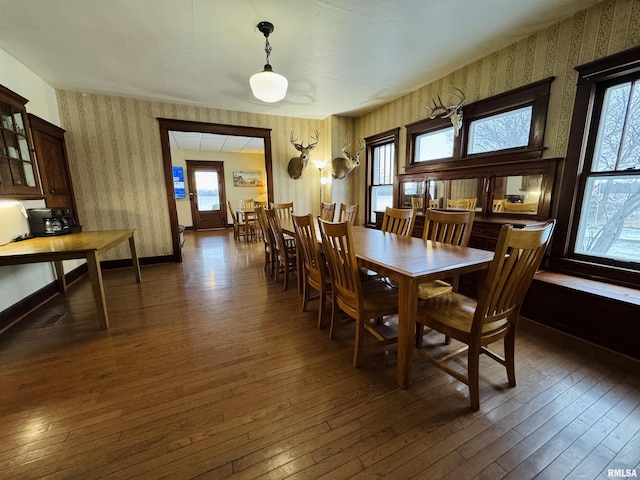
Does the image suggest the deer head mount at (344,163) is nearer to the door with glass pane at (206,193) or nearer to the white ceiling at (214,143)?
the white ceiling at (214,143)

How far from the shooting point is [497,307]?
133cm

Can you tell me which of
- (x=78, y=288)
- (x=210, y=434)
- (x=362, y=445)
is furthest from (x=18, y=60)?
(x=362, y=445)

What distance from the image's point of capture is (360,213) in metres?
5.31

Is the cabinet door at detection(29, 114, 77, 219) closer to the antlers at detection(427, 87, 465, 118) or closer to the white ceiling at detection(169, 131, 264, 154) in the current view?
the white ceiling at detection(169, 131, 264, 154)

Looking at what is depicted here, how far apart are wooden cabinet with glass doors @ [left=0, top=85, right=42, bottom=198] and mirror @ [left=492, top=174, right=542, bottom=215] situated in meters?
4.95

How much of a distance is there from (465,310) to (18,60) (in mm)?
4981

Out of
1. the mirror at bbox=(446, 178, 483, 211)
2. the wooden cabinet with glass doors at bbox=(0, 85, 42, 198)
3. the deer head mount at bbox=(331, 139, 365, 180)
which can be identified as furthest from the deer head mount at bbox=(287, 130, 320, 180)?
the wooden cabinet with glass doors at bbox=(0, 85, 42, 198)

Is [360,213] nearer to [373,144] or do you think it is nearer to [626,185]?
[373,144]

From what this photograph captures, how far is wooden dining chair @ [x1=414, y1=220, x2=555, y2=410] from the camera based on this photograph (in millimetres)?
1189

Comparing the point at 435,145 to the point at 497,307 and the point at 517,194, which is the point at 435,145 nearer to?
the point at 517,194

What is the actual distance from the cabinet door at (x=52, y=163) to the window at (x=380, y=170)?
4681mm

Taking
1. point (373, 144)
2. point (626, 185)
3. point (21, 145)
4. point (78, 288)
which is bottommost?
point (78, 288)

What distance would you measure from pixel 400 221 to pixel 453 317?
1313 mm

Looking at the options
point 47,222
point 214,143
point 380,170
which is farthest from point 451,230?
point 214,143
